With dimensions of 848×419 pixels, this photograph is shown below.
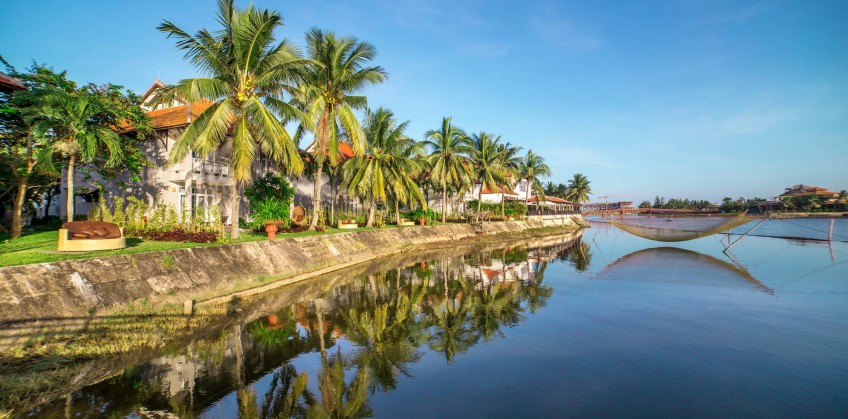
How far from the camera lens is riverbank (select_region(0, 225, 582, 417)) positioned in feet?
20.5

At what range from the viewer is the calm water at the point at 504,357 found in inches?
A: 249

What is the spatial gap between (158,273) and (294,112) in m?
9.28

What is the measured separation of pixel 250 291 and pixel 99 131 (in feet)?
30.4

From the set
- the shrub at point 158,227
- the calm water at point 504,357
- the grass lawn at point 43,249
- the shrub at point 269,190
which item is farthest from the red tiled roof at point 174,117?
the calm water at point 504,357

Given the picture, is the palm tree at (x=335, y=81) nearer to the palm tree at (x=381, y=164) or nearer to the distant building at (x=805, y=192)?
the palm tree at (x=381, y=164)

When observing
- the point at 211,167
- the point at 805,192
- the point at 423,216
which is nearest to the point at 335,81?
the point at 211,167

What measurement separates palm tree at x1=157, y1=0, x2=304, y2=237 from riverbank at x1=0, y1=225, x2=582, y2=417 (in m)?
6.16

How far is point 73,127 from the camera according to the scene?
13.9 meters

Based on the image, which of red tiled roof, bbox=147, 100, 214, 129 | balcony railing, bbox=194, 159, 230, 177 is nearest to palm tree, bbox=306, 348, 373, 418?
red tiled roof, bbox=147, 100, 214, 129

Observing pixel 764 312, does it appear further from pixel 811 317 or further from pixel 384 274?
pixel 384 274

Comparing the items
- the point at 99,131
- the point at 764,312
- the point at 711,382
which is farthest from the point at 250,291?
the point at 764,312

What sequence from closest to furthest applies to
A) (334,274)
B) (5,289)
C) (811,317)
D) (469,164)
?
(5,289), (811,317), (334,274), (469,164)

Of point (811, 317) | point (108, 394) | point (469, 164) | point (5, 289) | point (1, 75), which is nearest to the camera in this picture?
point (108, 394)

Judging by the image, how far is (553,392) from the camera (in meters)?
6.89
